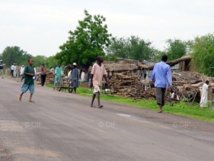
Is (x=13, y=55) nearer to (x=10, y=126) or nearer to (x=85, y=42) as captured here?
(x=85, y=42)

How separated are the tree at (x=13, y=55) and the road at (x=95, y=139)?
377ft

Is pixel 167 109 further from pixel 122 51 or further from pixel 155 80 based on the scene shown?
pixel 122 51

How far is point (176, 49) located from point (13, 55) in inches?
2060

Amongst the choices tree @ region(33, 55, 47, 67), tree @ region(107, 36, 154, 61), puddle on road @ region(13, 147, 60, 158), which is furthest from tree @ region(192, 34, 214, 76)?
puddle on road @ region(13, 147, 60, 158)

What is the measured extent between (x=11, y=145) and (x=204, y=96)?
69.2 feet

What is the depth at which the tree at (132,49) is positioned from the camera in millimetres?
93631

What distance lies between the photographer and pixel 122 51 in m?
94.3

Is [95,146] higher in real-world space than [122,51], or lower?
lower

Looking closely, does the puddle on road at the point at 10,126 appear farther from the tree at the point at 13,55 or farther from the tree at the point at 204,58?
the tree at the point at 13,55

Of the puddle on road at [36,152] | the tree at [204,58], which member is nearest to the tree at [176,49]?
the tree at [204,58]

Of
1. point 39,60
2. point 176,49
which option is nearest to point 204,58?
point 176,49

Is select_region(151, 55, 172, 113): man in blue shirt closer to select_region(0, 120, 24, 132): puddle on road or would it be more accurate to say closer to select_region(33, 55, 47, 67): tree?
select_region(0, 120, 24, 132): puddle on road

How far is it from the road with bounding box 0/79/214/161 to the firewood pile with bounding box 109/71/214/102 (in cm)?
1376

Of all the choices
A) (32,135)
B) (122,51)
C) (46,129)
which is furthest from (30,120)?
(122,51)
